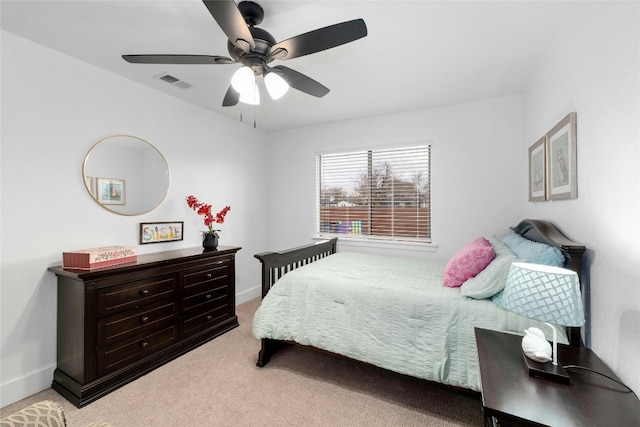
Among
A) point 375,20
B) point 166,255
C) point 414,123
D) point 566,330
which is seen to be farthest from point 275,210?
point 566,330

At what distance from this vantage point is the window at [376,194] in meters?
3.44

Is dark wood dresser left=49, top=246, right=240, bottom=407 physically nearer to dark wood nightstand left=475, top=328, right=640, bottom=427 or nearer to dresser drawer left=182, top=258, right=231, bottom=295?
dresser drawer left=182, top=258, right=231, bottom=295

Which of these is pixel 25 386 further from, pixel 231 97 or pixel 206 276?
pixel 231 97

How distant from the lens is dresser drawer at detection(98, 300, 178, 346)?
2.01 m

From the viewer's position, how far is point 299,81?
6.10 ft

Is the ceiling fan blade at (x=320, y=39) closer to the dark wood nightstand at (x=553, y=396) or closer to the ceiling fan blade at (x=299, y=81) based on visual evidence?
the ceiling fan blade at (x=299, y=81)

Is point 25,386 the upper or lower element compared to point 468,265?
lower

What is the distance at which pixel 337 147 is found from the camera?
12.7 ft

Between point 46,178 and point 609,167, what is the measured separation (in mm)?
3491

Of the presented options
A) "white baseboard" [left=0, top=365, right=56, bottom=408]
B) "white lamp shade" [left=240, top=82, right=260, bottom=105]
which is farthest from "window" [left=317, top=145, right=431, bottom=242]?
"white baseboard" [left=0, top=365, right=56, bottom=408]

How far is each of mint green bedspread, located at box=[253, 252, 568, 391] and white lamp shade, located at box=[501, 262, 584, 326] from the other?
622 millimetres

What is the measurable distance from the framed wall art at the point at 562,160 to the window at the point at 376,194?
1412 mm

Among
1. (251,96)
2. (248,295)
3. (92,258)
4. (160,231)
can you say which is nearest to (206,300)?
(160,231)

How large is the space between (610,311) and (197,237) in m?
3.42
